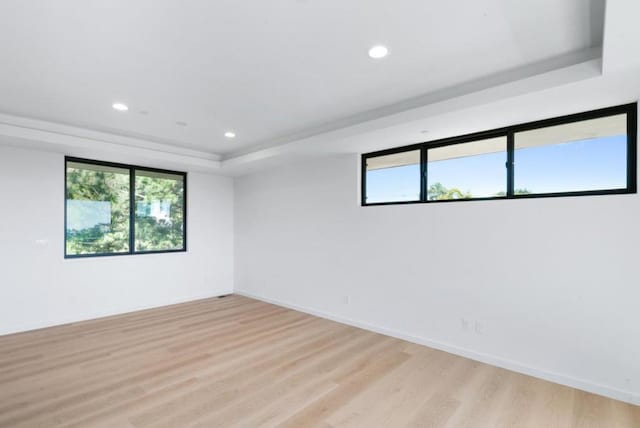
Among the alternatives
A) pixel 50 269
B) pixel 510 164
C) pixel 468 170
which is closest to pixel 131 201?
pixel 50 269

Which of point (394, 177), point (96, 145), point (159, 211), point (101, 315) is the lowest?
point (101, 315)

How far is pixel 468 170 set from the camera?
143 inches

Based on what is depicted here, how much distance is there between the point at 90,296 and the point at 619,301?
6.39 metres

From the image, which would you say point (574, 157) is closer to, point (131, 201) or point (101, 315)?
point (131, 201)

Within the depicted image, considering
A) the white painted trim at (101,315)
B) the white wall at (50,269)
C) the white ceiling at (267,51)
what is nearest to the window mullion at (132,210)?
the white wall at (50,269)

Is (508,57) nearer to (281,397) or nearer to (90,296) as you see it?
(281,397)

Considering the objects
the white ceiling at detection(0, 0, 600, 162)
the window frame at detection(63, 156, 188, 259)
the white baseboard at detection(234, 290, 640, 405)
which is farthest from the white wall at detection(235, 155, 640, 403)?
the window frame at detection(63, 156, 188, 259)

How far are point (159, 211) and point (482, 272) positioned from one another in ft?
17.3

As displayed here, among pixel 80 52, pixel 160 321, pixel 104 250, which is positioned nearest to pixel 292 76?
pixel 80 52

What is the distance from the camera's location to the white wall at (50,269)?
411cm

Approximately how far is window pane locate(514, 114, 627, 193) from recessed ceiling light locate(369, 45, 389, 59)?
1.84 m

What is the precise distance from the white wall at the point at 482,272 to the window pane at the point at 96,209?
2.68m

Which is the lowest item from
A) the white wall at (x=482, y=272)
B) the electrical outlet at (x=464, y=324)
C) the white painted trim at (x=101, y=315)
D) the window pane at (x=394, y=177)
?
Answer: the white painted trim at (x=101, y=315)

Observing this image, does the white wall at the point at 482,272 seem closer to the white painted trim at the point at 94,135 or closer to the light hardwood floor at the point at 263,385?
the light hardwood floor at the point at 263,385
